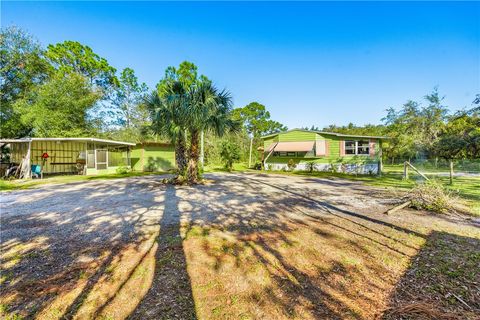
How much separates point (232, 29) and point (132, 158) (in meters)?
12.8

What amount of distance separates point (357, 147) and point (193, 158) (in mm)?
13563

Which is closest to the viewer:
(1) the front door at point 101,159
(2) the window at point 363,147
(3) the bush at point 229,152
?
(1) the front door at point 101,159

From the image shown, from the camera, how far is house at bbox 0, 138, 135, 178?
47.5 ft

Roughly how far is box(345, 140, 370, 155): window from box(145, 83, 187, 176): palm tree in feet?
44.1

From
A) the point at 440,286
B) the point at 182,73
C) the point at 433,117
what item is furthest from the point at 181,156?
the point at 433,117

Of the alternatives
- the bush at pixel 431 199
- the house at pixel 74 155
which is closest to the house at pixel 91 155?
the house at pixel 74 155

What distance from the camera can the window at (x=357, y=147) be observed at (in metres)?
16.3

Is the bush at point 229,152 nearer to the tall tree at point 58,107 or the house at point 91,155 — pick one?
the house at point 91,155

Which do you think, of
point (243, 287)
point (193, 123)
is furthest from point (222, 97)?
point (243, 287)

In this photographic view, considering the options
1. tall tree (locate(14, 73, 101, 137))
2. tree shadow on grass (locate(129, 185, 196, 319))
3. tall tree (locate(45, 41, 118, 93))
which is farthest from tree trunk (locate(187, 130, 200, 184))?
tall tree (locate(45, 41, 118, 93))

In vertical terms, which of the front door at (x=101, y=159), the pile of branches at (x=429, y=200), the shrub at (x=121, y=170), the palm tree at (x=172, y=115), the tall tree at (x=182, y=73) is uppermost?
the tall tree at (x=182, y=73)

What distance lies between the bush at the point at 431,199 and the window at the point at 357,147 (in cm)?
1148

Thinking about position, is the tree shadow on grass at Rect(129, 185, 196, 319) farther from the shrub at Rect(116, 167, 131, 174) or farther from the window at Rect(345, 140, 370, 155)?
the window at Rect(345, 140, 370, 155)

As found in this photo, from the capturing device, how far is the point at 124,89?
89.0 ft
